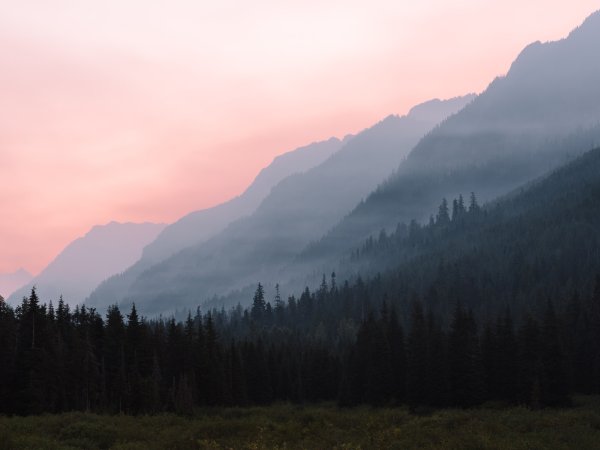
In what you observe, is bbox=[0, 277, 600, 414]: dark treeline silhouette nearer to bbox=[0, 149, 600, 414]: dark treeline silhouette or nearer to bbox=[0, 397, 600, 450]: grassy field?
bbox=[0, 149, 600, 414]: dark treeline silhouette

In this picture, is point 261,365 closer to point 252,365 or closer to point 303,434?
point 252,365

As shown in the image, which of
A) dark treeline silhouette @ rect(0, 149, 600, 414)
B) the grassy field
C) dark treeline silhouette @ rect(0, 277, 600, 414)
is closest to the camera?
the grassy field

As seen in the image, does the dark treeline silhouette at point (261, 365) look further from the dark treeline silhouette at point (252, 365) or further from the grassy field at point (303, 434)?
the grassy field at point (303, 434)

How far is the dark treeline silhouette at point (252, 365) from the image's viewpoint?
8462 centimetres

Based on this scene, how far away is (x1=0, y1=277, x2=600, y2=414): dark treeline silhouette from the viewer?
278 ft

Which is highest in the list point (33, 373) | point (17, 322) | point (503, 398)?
point (17, 322)

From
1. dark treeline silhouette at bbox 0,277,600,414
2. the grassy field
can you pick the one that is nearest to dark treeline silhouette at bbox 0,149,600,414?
dark treeline silhouette at bbox 0,277,600,414

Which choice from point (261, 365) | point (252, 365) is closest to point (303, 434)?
point (261, 365)

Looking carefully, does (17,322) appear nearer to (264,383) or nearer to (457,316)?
(264,383)

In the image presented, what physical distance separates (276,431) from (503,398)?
191 ft

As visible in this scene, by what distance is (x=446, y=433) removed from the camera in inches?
1916

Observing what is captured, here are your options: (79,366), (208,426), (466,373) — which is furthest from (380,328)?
(208,426)

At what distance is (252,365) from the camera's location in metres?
127

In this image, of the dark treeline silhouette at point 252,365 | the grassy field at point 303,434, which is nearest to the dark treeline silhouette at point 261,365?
Answer: the dark treeline silhouette at point 252,365
